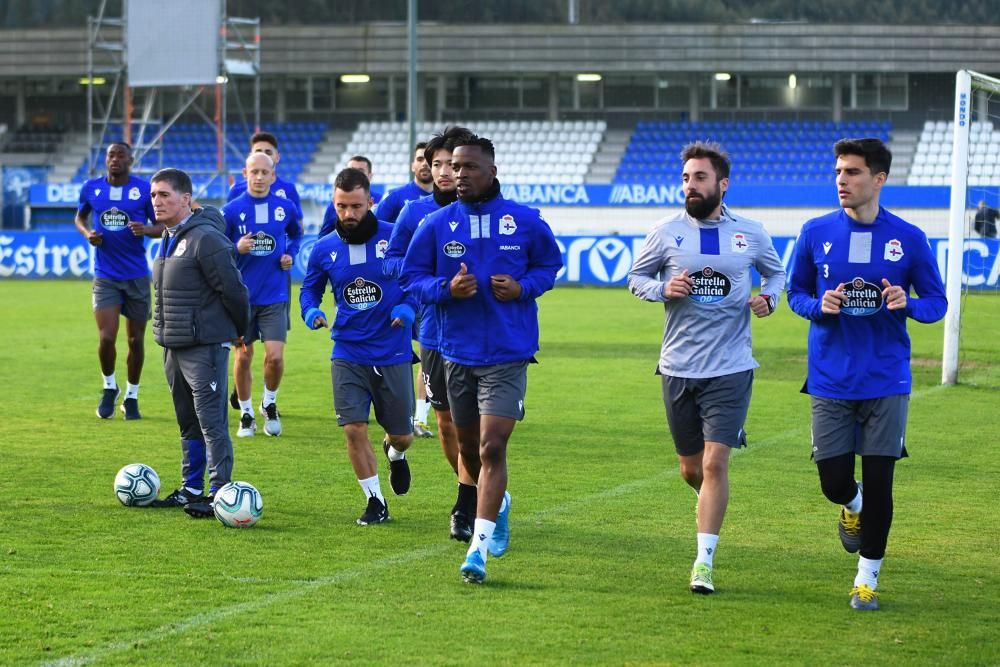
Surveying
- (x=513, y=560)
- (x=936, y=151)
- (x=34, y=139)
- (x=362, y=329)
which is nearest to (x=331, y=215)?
(x=362, y=329)

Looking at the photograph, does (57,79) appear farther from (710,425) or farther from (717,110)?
(710,425)

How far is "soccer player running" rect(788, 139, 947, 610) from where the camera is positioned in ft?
21.9

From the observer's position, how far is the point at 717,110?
152 ft

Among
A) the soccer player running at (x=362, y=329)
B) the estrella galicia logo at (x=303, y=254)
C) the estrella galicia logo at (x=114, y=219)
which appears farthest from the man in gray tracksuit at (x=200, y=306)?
the estrella galicia logo at (x=303, y=254)

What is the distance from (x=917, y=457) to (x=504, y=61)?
36123 mm

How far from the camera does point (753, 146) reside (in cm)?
4391

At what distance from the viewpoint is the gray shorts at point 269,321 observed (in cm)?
1215

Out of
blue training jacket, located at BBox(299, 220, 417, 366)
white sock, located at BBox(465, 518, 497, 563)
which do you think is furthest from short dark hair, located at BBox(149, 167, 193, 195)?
white sock, located at BBox(465, 518, 497, 563)

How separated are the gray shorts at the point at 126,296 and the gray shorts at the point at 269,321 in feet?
4.26

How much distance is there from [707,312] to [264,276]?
19.6ft

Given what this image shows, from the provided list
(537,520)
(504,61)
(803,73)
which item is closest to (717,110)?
(803,73)

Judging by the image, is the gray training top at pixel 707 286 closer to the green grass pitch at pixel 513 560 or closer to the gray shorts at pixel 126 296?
the green grass pitch at pixel 513 560

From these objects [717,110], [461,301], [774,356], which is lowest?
[774,356]

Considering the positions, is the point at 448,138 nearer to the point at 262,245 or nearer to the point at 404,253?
the point at 404,253
